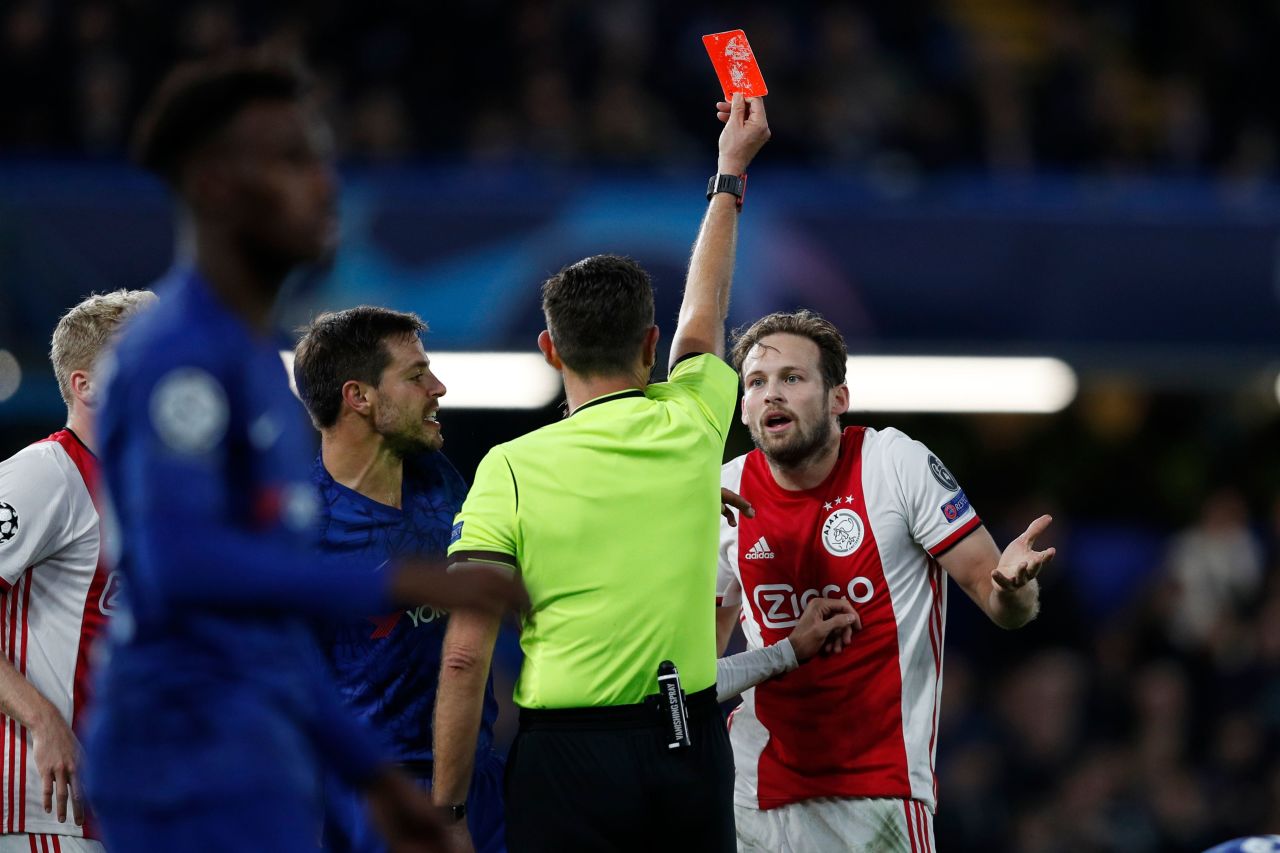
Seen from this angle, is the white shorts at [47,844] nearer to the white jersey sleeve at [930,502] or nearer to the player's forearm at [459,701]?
the player's forearm at [459,701]

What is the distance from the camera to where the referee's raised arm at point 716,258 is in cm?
484

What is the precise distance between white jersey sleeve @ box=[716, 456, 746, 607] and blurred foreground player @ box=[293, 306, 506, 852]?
0.87 metres

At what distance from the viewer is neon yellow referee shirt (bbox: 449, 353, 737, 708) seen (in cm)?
437

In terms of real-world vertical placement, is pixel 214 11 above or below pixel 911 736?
above

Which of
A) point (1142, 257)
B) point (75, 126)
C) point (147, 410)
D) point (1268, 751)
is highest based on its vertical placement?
point (75, 126)

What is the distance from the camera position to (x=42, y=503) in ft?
15.9

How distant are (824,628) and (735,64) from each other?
67.7 inches

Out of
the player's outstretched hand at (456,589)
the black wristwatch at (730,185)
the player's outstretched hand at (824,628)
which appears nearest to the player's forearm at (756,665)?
the player's outstretched hand at (824,628)

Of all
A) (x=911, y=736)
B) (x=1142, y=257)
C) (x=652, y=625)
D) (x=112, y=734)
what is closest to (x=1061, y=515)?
(x=1142, y=257)

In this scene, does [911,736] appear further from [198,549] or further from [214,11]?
[214,11]

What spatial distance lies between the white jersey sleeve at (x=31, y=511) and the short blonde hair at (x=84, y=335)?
0.23 meters

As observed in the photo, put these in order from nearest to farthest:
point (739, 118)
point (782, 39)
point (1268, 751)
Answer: point (739, 118) → point (1268, 751) → point (782, 39)

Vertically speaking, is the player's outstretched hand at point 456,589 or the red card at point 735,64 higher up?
the red card at point 735,64

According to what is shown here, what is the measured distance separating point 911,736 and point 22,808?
8.55ft
